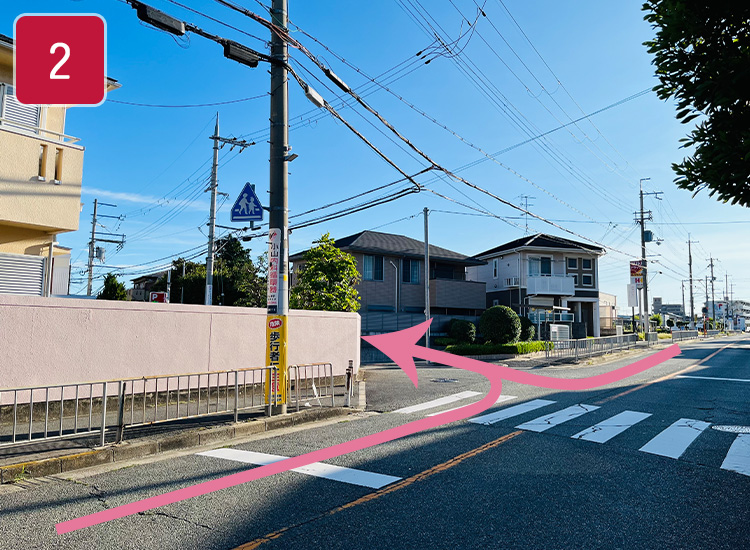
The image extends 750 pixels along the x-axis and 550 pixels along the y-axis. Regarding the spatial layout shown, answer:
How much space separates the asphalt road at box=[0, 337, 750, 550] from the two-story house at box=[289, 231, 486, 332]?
22.3 metres

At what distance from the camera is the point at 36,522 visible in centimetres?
479

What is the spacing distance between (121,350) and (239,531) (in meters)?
7.36

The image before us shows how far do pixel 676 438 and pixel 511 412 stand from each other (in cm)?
319

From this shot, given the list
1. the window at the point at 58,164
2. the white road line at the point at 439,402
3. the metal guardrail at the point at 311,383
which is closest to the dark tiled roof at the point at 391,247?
the metal guardrail at the point at 311,383

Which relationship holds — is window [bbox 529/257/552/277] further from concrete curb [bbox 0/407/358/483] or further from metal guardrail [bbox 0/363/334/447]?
concrete curb [bbox 0/407/358/483]

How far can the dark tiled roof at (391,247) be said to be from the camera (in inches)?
1280

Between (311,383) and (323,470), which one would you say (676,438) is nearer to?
(323,470)

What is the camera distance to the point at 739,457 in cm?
721

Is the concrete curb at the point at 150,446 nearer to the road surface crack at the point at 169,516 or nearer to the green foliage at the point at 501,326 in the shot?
the road surface crack at the point at 169,516

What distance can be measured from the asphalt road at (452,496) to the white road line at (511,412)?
1.59 feet

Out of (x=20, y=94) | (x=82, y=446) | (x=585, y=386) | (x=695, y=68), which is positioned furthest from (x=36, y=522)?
(x=585, y=386)

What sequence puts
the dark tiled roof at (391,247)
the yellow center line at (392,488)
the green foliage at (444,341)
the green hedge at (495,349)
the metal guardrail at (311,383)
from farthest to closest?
the dark tiled roof at (391,247)
the green foliage at (444,341)
the green hedge at (495,349)
the metal guardrail at (311,383)
the yellow center line at (392,488)

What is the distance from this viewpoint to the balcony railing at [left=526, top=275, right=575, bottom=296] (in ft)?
127

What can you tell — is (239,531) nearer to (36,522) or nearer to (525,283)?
(36,522)
